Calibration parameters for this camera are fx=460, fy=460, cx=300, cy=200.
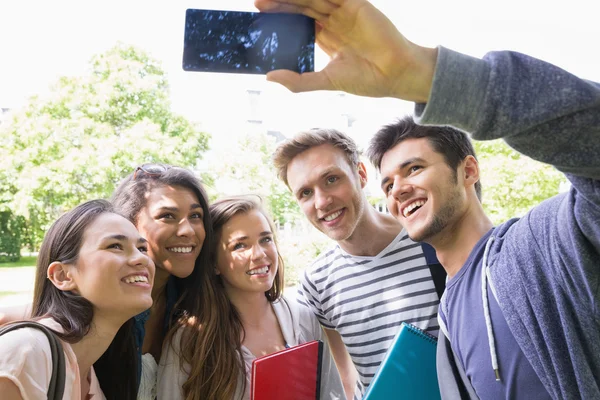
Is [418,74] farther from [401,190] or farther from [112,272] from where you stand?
[112,272]

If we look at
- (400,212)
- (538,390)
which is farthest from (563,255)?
(400,212)

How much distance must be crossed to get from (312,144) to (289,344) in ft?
3.15

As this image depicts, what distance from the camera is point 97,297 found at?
1.62 meters

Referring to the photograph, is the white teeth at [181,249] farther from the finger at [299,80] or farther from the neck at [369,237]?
the finger at [299,80]

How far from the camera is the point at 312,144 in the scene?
2.29m

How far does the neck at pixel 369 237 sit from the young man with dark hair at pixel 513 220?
2.45 ft

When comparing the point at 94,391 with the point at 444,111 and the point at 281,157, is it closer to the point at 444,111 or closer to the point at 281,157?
the point at 281,157

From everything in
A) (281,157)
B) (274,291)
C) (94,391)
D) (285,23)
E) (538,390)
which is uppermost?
(285,23)

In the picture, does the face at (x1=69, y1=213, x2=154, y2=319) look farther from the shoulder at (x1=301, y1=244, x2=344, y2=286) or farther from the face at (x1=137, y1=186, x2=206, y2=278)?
the shoulder at (x1=301, y1=244, x2=344, y2=286)

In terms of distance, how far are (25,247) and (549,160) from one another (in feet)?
75.7

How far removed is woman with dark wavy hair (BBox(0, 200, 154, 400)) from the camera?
5.18 feet

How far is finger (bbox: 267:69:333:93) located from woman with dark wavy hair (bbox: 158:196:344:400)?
1293 mm

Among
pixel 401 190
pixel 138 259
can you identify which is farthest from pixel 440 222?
pixel 138 259

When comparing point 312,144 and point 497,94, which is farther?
point 312,144
